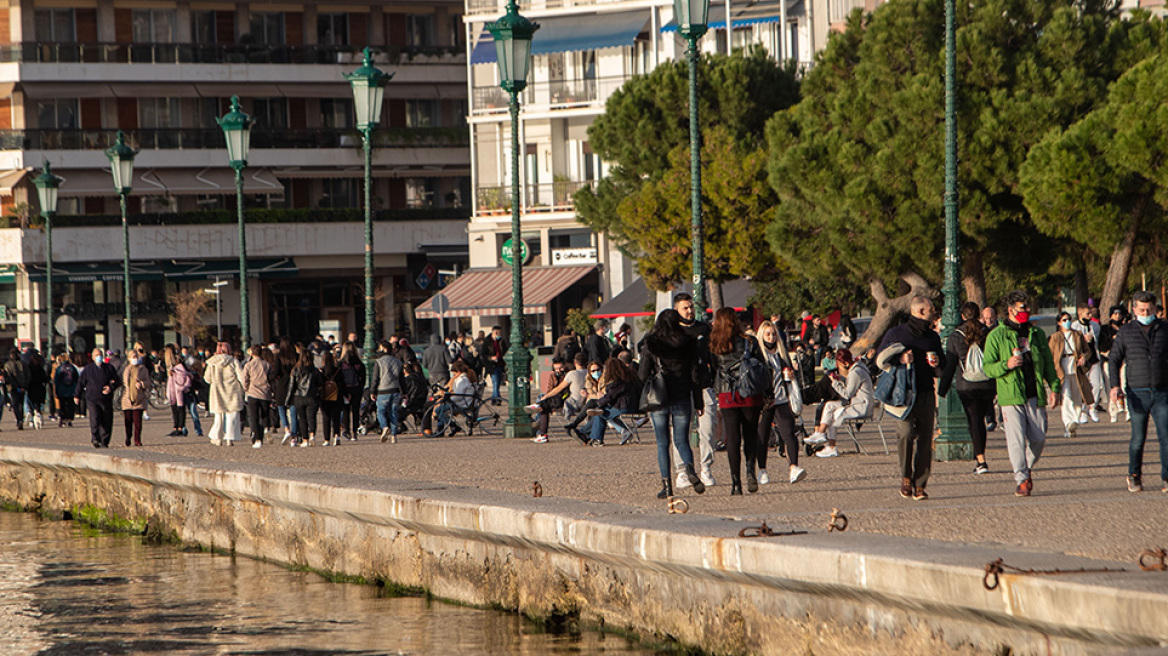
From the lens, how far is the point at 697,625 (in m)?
9.49

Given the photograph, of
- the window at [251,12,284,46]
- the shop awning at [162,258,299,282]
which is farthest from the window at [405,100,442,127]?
the shop awning at [162,258,299,282]

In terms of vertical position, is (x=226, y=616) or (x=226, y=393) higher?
(x=226, y=393)

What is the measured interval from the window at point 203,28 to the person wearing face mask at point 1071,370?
42138mm

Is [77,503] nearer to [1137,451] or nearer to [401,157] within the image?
[1137,451]

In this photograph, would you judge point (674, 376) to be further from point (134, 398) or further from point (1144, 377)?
point (134, 398)

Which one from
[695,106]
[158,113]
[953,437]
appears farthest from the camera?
[158,113]

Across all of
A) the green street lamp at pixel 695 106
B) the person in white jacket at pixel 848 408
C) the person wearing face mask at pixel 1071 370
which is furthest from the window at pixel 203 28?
the person in white jacket at pixel 848 408

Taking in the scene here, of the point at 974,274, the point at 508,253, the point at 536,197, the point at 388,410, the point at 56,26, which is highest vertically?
the point at 56,26

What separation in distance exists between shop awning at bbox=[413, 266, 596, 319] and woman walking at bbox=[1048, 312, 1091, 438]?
92.3 feet

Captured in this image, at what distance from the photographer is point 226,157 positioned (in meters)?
58.5

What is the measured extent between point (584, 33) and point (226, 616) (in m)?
40.8

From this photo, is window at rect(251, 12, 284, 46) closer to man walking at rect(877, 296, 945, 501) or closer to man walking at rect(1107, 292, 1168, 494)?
man walking at rect(877, 296, 945, 501)

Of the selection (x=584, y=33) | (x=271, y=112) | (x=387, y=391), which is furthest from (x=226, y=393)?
(x=271, y=112)

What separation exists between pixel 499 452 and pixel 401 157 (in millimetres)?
42596
